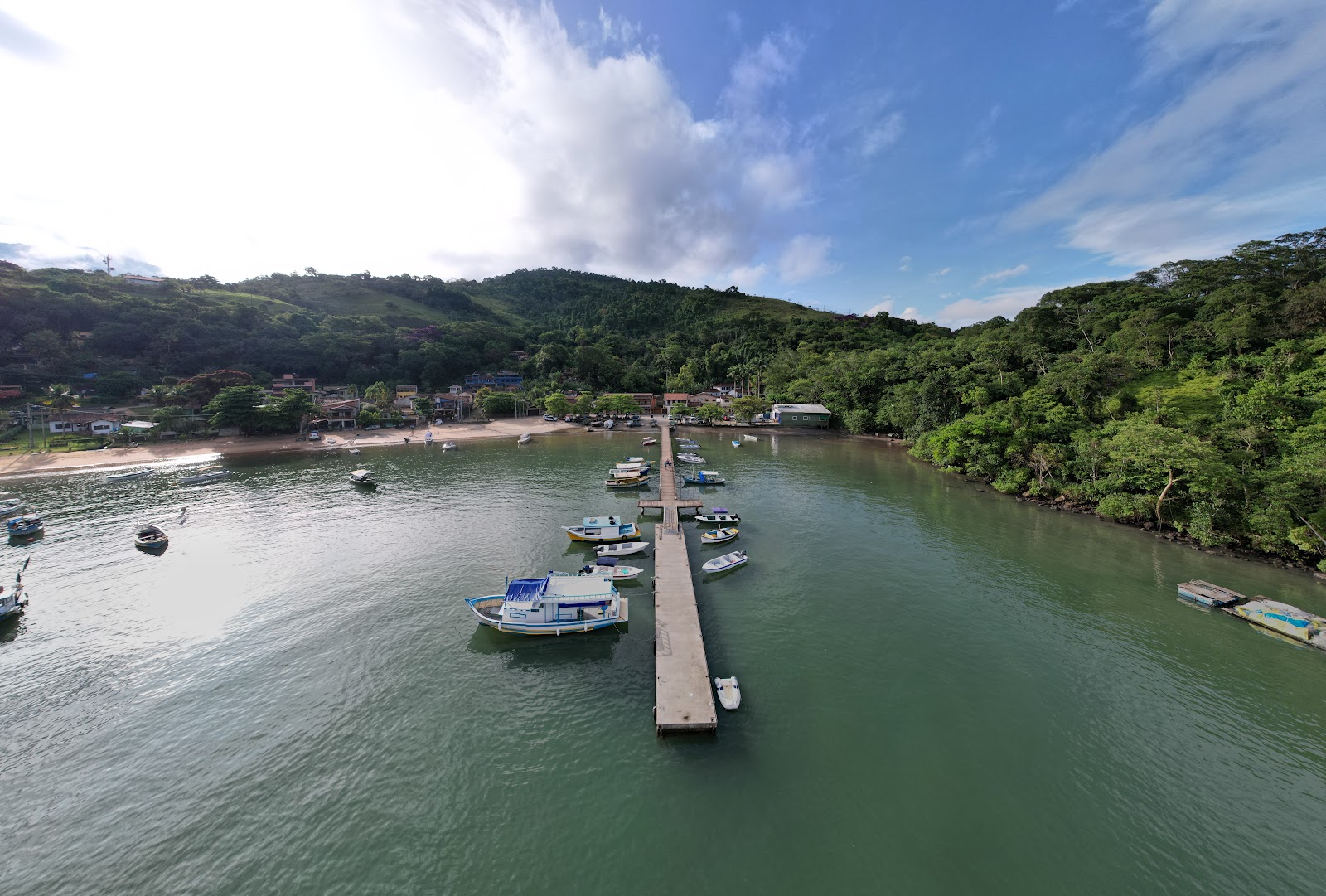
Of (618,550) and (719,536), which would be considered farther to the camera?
(719,536)

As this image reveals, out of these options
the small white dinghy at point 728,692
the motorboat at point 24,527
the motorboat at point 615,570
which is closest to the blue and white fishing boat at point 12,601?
the motorboat at point 24,527

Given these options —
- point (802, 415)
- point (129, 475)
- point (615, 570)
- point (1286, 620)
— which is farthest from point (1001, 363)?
point (129, 475)

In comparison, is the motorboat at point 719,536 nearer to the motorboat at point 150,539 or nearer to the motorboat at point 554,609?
the motorboat at point 554,609

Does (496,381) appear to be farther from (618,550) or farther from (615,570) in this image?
(615,570)

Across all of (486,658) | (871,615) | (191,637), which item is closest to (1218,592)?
(871,615)

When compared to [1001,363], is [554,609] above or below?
below

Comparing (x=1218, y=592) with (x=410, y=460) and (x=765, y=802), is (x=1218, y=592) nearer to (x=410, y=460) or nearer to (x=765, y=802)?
(x=765, y=802)

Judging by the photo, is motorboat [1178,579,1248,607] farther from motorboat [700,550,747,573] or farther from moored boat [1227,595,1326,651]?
motorboat [700,550,747,573]
